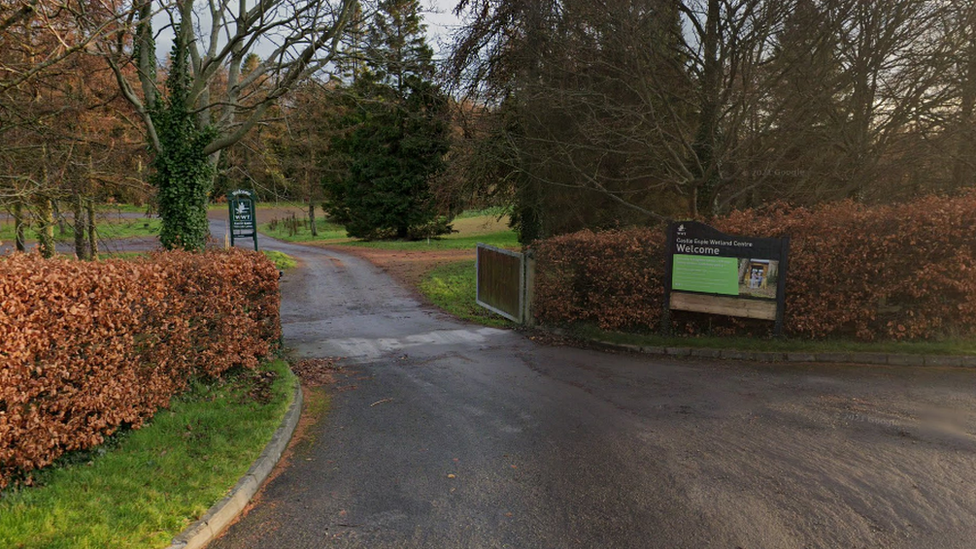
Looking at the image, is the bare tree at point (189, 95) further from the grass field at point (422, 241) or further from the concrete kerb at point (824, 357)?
the grass field at point (422, 241)

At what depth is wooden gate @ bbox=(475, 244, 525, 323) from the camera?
42.2 feet

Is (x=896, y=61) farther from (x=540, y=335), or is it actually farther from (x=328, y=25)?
(x=328, y=25)

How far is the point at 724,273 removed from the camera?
9.72 meters

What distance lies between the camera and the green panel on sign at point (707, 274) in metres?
9.67

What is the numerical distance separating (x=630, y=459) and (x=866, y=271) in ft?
20.2

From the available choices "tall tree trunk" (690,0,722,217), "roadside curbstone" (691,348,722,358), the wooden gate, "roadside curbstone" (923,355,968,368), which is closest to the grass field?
the wooden gate

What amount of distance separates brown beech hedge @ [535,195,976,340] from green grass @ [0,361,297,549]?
7.16 m

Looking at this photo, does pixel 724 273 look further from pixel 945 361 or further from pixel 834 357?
pixel 945 361

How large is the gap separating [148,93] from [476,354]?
9405mm

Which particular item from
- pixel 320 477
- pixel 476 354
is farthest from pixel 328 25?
pixel 320 477

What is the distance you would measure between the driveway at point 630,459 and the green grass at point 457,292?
183 inches

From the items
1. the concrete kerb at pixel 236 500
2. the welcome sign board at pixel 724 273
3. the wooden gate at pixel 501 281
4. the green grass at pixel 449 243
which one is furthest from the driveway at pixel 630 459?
the green grass at pixel 449 243

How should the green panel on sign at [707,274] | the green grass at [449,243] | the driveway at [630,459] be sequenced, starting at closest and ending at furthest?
the driveway at [630,459]
the green panel on sign at [707,274]
the green grass at [449,243]

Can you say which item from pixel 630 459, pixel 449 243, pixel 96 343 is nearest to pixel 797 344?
pixel 630 459
